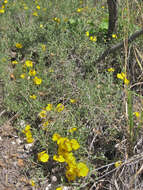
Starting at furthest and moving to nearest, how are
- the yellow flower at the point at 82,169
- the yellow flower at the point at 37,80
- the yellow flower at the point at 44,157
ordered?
1. the yellow flower at the point at 37,80
2. the yellow flower at the point at 44,157
3. the yellow flower at the point at 82,169

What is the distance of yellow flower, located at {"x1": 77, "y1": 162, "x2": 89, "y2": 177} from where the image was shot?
1810 millimetres

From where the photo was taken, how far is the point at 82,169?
1.84 m

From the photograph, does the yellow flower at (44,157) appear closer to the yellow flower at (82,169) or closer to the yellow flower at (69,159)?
the yellow flower at (69,159)

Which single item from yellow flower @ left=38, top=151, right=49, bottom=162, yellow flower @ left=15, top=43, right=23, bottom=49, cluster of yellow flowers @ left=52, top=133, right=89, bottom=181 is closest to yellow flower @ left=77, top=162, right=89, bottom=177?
cluster of yellow flowers @ left=52, top=133, right=89, bottom=181

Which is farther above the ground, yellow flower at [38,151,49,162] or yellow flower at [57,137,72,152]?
yellow flower at [57,137,72,152]

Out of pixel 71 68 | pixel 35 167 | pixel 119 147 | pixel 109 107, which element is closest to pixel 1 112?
pixel 35 167

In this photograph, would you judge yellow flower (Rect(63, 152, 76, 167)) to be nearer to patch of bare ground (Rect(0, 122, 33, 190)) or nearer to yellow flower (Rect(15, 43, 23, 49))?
patch of bare ground (Rect(0, 122, 33, 190))

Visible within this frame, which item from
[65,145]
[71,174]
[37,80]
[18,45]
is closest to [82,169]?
[71,174]

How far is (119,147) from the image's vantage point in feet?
6.54

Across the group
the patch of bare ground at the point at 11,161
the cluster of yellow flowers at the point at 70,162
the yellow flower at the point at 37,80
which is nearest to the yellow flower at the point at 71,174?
the cluster of yellow flowers at the point at 70,162

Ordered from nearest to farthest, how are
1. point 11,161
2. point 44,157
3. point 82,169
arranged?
1. point 82,169
2. point 44,157
3. point 11,161

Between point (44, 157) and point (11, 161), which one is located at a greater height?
point (44, 157)

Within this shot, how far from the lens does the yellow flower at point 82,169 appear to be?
181 centimetres

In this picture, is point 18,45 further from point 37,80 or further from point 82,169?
point 82,169
